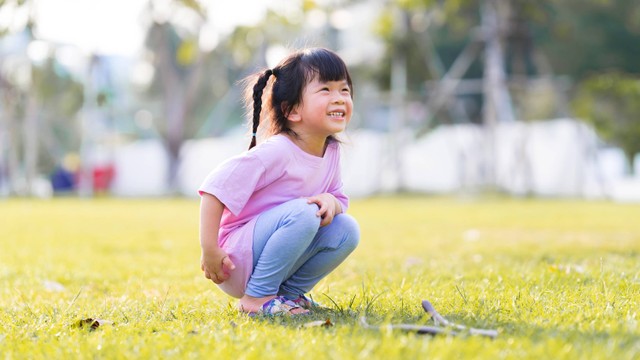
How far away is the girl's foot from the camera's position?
2.78 meters

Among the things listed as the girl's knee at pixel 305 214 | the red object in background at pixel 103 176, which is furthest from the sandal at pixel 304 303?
the red object in background at pixel 103 176

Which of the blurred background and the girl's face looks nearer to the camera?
the girl's face

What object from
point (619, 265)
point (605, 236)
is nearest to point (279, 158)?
point (619, 265)

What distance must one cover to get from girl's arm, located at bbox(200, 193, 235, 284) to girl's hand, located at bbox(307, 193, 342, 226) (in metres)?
0.30

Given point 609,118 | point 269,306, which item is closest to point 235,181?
point 269,306

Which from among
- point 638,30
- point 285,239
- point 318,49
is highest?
point 638,30

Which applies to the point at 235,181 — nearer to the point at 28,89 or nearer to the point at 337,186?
the point at 337,186

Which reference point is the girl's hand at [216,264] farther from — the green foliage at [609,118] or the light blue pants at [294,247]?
the green foliage at [609,118]

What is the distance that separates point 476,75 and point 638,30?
20.8 ft

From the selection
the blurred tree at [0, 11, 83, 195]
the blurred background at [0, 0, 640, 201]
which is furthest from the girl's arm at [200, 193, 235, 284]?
the blurred tree at [0, 11, 83, 195]

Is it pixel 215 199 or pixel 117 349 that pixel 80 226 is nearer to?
pixel 215 199

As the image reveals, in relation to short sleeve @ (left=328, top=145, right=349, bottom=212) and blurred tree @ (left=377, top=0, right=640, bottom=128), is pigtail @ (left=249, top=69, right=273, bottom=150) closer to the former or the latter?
short sleeve @ (left=328, top=145, right=349, bottom=212)

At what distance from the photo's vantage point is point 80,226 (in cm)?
902

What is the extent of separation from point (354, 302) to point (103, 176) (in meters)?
22.5
